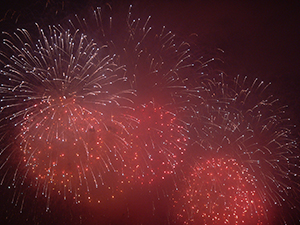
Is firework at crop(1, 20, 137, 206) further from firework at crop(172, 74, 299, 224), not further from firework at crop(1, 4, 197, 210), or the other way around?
firework at crop(172, 74, 299, 224)

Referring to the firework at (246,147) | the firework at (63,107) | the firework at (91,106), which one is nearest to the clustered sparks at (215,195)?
the firework at (246,147)

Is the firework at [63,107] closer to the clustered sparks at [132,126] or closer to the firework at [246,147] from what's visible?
the clustered sparks at [132,126]

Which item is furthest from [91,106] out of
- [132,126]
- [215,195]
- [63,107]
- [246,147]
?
[246,147]

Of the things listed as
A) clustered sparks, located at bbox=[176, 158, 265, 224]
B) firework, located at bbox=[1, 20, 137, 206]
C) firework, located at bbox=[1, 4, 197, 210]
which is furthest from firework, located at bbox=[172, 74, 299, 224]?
firework, located at bbox=[1, 20, 137, 206]

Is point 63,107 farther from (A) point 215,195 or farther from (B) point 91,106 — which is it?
(A) point 215,195

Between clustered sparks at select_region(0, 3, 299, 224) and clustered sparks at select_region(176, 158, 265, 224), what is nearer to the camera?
clustered sparks at select_region(0, 3, 299, 224)

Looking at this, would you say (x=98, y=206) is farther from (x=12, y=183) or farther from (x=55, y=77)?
(x=55, y=77)
